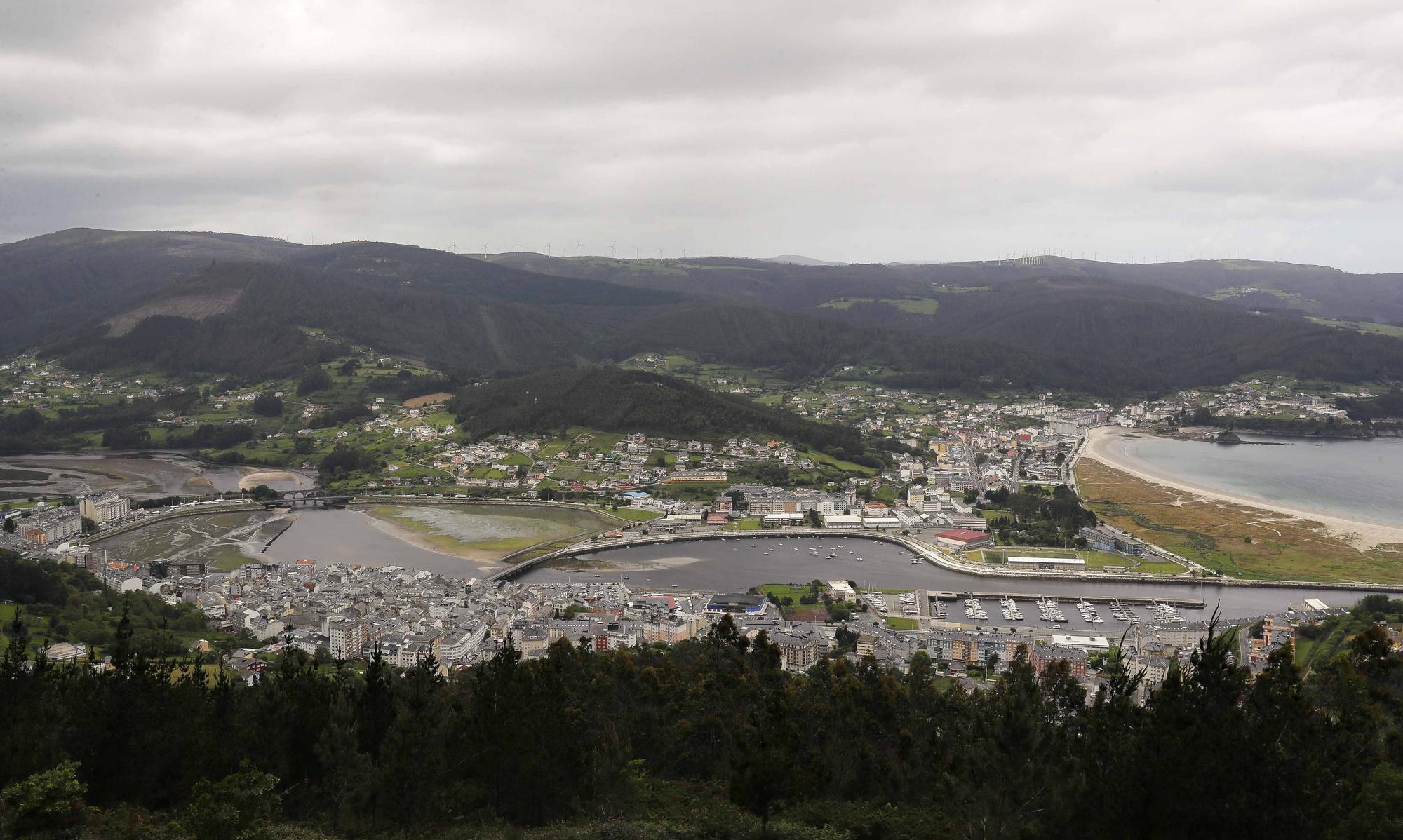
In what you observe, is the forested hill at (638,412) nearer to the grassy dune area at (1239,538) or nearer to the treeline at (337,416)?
the treeline at (337,416)

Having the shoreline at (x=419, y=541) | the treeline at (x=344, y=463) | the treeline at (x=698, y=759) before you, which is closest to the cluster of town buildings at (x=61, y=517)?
the shoreline at (x=419, y=541)

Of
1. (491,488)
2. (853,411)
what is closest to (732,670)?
(491,488)

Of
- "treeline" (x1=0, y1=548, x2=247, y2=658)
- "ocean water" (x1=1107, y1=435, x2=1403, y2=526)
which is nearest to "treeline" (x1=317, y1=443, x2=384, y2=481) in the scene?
"treeline" (x1=0, y1=548, x2=247, y2=658)

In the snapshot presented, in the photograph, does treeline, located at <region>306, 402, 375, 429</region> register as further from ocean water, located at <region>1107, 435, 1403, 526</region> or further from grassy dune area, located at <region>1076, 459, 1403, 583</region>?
ocean water, located at <region>1107, 435, 1403, 526</region>

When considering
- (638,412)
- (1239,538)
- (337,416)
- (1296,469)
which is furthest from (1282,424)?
(337,416)

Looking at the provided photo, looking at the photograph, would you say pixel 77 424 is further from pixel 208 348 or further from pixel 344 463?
pixel 208 348

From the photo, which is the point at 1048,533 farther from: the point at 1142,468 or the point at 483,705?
the point at 483,705
